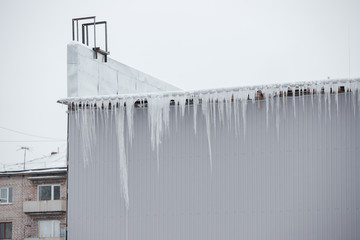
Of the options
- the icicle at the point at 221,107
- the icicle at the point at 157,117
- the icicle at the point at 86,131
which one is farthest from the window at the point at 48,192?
the icicle at the point at 221,107

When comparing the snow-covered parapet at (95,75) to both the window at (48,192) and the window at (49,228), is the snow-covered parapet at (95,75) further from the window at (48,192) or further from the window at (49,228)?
the window at (49,228)

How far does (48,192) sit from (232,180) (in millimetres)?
24060

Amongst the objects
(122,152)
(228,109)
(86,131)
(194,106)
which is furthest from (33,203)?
(228,109)

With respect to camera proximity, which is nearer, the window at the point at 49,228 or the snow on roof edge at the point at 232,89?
the snow on roof edge at the point at 232,89

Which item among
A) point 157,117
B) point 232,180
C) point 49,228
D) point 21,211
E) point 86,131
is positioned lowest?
point 49,228

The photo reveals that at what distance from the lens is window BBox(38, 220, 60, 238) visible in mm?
35219

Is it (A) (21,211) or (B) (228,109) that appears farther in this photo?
(A) (21,211)

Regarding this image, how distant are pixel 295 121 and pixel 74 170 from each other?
550cm

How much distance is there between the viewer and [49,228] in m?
35.5

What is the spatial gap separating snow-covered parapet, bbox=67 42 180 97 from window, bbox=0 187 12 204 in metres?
19.7

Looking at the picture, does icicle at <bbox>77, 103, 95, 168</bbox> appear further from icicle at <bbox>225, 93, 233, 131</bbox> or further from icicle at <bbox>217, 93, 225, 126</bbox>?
icicle at <bbox>225, 93, 233, 131</bbox>

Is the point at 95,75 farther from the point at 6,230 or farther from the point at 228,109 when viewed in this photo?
the point at 6,230

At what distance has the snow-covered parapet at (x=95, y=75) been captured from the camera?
15602mm

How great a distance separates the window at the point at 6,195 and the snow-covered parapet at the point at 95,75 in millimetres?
19675
